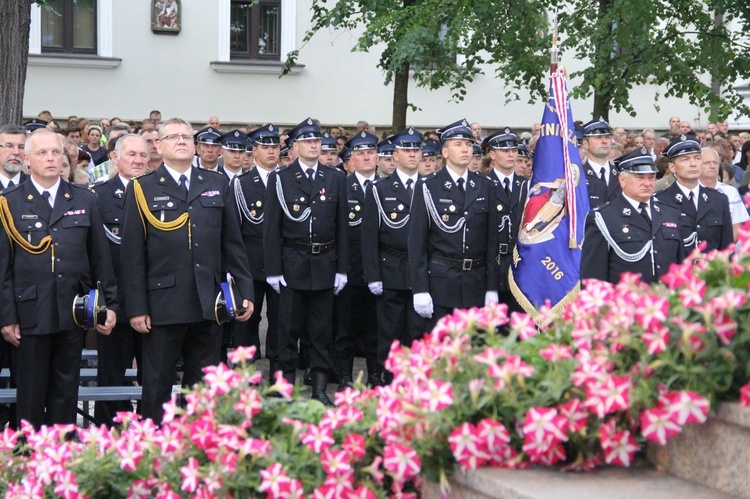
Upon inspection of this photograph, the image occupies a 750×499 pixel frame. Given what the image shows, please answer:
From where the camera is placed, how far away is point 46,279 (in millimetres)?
6559

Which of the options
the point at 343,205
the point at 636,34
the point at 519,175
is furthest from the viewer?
the point at 636,34

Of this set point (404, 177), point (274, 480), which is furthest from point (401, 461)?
point (404, 177)

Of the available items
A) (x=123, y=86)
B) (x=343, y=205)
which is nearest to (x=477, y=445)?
(x=343, y=205)

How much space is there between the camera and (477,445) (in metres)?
3.43

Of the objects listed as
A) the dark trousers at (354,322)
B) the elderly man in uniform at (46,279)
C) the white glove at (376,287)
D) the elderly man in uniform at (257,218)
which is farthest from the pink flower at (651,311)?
the elderly man in uniform at (257,218)

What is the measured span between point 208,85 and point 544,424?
783 inches

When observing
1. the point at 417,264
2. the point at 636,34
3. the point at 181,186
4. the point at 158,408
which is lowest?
the point at 158,408

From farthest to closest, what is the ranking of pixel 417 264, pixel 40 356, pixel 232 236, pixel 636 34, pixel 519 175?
pixel 636 34, pixel 519 175, pixel 417 264, pixel 232 236, pixel 40 356

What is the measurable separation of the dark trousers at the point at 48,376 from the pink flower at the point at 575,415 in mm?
3893

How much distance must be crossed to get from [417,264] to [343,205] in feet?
3.76

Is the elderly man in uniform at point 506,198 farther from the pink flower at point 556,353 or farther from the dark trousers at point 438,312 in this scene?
the pink flower at point 556,353

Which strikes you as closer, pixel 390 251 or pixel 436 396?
pixel 436 396

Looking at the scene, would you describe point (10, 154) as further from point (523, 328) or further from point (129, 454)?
point (523, 328)

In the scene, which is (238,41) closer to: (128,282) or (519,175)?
(519,175)
